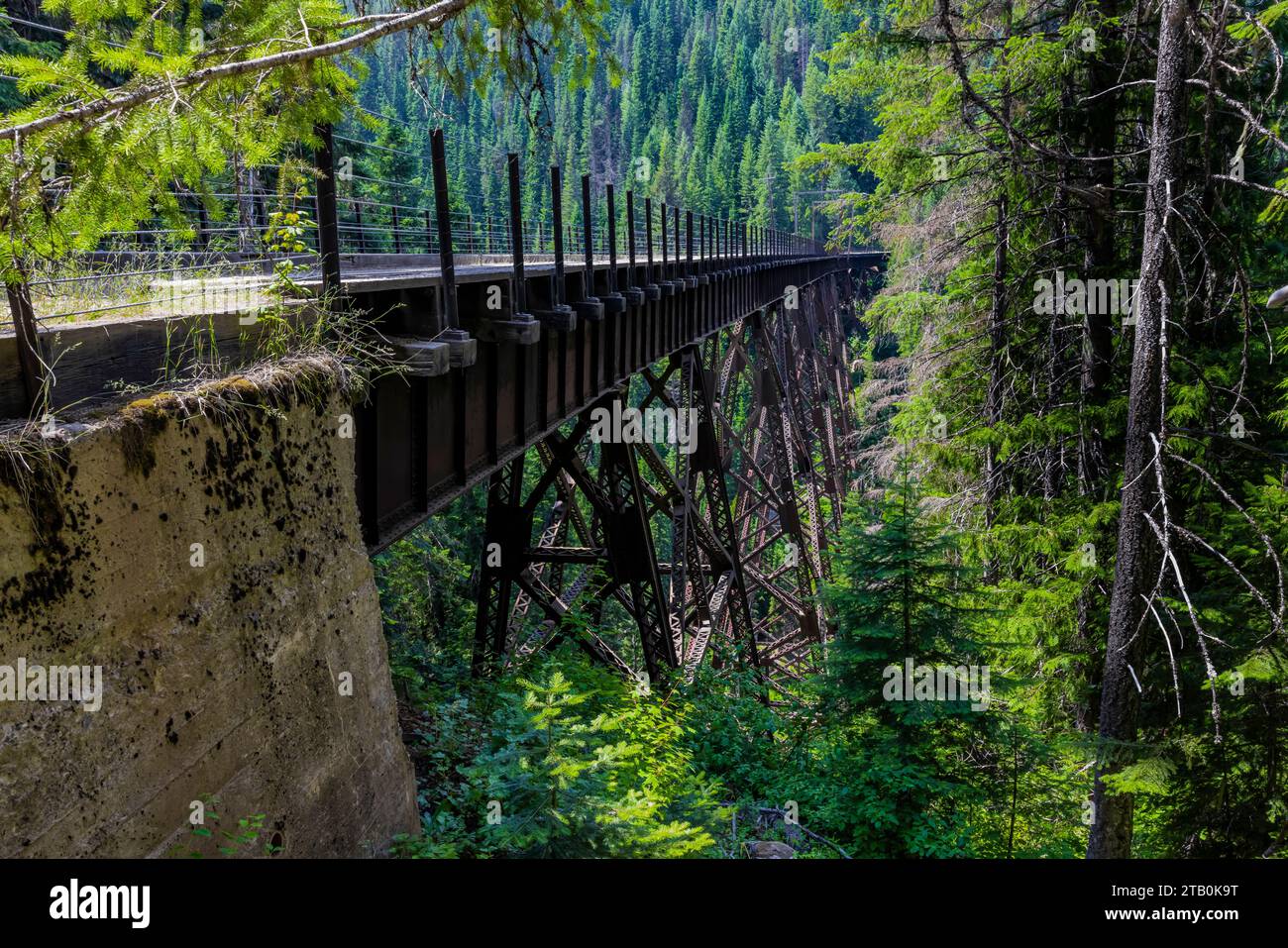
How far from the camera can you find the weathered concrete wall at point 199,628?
99.7 inches

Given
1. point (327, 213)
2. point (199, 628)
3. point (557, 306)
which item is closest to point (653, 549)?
point (557, 306)

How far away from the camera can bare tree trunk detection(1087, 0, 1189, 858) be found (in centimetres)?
532

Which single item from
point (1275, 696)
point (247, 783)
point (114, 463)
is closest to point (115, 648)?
point (114, 463)

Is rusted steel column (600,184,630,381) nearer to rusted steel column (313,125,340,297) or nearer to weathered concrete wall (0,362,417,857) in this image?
rusted steel column (313,125,340,297)

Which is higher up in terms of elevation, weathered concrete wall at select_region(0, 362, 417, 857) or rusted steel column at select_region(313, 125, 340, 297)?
rusted steel column at select_region(313, 125, 340, 297)

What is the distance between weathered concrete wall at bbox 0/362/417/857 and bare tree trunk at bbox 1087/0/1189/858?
4611 millimetres

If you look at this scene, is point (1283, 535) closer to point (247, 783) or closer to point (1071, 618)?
point (1071, 618)

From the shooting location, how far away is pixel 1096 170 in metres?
7.69

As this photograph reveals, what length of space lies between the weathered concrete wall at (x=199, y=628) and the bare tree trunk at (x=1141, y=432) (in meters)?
4.61

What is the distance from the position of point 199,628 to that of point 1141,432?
17.8ft

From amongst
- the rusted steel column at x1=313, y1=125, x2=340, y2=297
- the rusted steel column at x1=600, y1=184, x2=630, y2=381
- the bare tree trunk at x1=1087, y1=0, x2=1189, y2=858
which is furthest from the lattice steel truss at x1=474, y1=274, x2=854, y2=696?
the rusted steel column at x1=313, y1=125, x2=340, y2=297

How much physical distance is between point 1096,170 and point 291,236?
22.4 ft

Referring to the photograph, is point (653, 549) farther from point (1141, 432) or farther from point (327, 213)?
point (327, 213)

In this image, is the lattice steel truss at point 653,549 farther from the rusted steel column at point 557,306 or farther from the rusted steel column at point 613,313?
the rusted steel column at point 557,306
